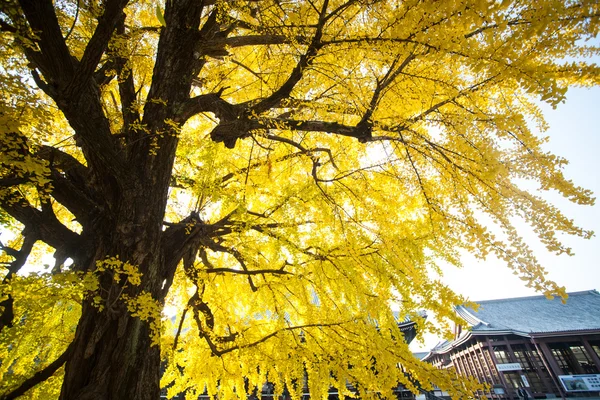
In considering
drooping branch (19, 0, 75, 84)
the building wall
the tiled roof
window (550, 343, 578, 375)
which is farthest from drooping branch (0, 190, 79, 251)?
window (550, 343, 578, 375)

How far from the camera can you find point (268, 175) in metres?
4.60

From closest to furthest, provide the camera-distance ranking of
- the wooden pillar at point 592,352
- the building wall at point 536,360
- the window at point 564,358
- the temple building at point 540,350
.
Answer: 1. the wooden pillar at point 592,352
2. the temple building at point 540,350
3. the building wall at point 536,360
4. the window at point 564,358

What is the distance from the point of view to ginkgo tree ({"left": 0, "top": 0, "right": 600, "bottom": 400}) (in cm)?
222

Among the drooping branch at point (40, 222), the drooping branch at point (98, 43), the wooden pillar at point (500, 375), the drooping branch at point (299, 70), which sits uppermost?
the drooping branch at point (299, 70)

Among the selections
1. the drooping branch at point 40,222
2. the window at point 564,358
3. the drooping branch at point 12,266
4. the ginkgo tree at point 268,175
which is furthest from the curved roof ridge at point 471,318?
the drooping branch at point 12,266

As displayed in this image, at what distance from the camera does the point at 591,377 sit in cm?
1183

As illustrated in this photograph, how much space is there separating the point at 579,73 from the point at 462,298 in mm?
2244

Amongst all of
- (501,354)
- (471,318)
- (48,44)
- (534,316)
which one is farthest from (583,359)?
(48,44)

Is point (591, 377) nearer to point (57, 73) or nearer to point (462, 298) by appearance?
point (462, 298)

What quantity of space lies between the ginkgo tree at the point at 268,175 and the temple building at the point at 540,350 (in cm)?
1046

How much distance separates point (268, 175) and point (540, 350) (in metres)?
16.8

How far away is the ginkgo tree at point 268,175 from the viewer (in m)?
2.22

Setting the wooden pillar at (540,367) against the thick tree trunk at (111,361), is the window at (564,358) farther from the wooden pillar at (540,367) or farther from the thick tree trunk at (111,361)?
the thick tree trunk at (111,361)

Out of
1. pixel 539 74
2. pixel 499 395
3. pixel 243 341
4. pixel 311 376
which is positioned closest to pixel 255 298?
pixel 243 341
